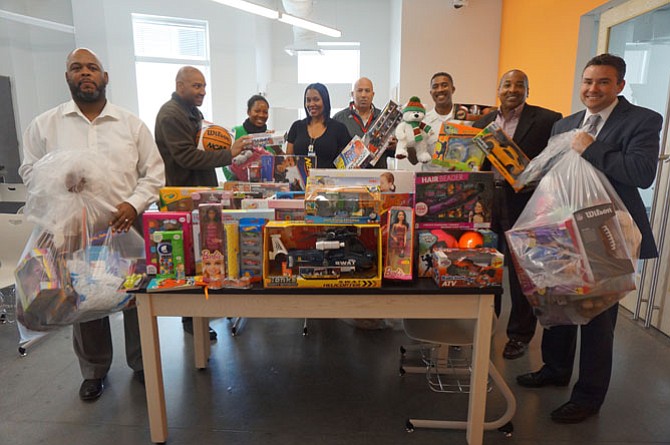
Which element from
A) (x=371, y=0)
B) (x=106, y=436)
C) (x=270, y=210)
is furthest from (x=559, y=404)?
(x=371, y=0)

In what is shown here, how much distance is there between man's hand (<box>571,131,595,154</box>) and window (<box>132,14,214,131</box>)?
5.62 meters

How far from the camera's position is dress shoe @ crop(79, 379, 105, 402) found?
81.4 inches

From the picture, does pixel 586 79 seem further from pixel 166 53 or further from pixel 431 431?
pixel 166 53

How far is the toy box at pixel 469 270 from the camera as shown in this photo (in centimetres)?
151

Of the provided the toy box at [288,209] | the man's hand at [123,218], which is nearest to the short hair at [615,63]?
the toy box at [288,209]

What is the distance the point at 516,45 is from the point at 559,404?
4.02m

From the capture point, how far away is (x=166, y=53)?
20.0 feet

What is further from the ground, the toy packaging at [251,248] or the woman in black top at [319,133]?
the woman in black top at [319,133]

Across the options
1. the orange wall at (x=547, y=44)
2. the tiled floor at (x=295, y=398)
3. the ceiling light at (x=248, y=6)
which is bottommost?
the tiled floor at (x=295, y=398)

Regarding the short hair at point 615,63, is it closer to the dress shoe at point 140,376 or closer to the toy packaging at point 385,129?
the toy packaging at point 385,129

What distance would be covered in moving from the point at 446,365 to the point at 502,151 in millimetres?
1197

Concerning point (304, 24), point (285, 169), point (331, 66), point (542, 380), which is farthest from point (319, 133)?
point (331, 66)

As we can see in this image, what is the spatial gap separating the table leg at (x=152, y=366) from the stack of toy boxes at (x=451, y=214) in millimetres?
1130

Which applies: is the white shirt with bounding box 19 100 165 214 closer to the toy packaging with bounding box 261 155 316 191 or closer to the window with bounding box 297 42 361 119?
the toy packaging with bounding box 261 155 316 191
